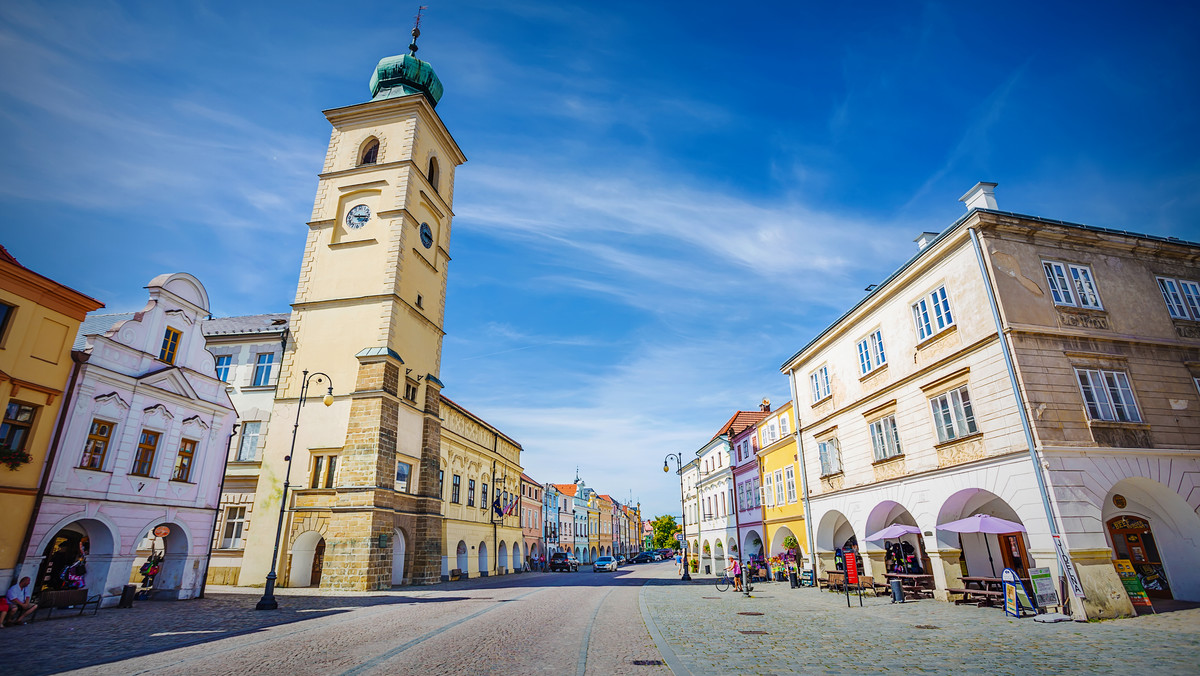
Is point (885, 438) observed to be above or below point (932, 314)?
below

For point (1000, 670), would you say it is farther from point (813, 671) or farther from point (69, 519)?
point (69, 519)

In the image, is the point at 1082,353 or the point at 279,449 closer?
the point at 1082,353

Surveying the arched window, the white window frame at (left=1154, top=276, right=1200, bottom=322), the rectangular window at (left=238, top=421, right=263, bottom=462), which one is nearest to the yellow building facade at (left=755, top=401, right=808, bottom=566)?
the white window frame at (left=1154, top=276, right=1200, bottom=322)

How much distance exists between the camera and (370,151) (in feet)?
110

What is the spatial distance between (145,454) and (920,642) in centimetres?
2257

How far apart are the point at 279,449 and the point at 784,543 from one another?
85.3ft

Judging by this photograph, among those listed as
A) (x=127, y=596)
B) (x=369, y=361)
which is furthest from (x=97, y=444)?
(x=369, y=361)

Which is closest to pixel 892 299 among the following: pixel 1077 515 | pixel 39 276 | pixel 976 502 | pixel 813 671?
pixel 976 502

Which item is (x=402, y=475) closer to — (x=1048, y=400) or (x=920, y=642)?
(x=920, y=642)

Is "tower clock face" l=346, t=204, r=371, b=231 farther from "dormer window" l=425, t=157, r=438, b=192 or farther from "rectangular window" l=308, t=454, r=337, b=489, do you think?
"rectangular window" l=308, t=454, r=337, b=489

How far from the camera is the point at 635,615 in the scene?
15508 millimetres

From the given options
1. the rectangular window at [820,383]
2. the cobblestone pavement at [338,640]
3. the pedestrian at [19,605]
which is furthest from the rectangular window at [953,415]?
the pedestrian at [19,605]

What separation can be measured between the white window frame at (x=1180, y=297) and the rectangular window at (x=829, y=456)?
1118cm

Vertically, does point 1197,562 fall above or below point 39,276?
below
